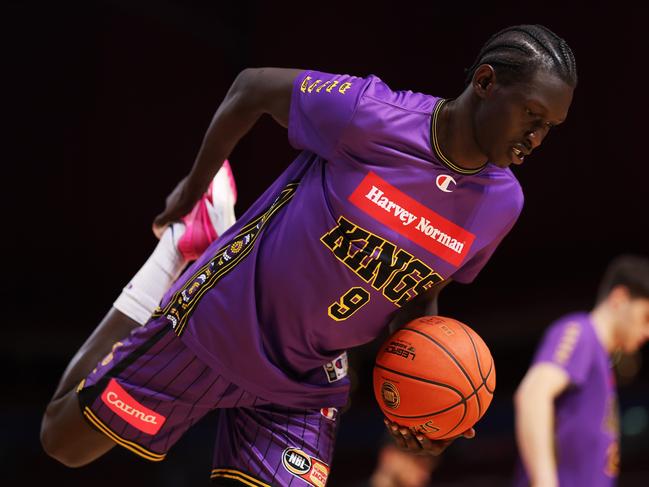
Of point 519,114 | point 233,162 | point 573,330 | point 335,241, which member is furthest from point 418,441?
point 233,162

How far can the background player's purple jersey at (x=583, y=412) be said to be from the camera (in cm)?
421

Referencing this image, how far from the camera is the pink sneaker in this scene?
339 centimetres

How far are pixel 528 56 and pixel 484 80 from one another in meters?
0.14

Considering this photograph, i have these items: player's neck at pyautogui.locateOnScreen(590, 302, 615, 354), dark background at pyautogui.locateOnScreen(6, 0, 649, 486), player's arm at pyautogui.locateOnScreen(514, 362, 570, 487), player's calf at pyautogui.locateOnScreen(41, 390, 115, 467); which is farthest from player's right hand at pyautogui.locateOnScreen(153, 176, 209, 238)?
dark background at pyautogui.locateOnScreen(6, 0, 649, 486)

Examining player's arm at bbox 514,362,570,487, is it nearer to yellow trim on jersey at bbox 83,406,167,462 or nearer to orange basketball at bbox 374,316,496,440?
orange basketball at bbox 374,316,496,440

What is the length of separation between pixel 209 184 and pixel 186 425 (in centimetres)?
87

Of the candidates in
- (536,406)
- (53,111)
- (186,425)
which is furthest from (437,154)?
(53,111)

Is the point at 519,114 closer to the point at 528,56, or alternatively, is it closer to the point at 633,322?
the point at 528,56

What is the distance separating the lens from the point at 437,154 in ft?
8.88

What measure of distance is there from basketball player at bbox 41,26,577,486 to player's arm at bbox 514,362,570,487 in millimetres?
1080

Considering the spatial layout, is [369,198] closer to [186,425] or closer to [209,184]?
[209,184]

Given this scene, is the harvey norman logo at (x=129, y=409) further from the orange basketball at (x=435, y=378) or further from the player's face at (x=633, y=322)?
the player's face at (x=633, y=322)

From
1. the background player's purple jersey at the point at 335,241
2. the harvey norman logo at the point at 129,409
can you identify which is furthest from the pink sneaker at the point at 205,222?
the harvey norman logo at the point at 129,409

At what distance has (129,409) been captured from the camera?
3.16 metres
